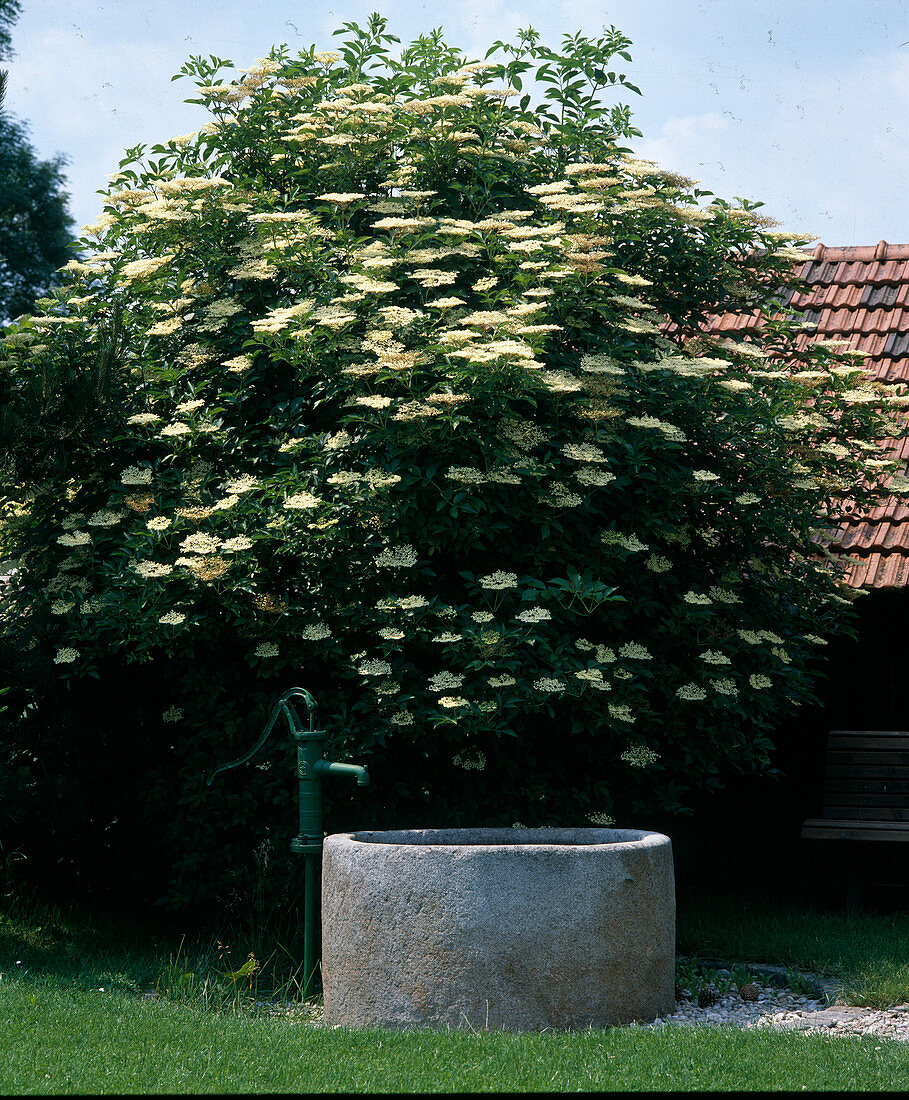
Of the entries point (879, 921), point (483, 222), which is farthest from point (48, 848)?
point (879, 921)

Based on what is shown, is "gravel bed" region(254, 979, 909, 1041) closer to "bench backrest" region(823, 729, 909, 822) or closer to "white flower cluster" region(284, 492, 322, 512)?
"bench backrest" region(823, 729, 909, 822)

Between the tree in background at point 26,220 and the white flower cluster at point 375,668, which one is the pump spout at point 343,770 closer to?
the white flower cluster at point 375,668

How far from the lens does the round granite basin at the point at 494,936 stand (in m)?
4.66

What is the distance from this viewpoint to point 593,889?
4.77 metres

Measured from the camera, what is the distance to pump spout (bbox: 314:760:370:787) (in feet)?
17.5

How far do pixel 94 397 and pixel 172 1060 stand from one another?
365cm

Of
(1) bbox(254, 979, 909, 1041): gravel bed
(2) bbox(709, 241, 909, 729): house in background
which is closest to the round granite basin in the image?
(1) bbox(254, 979, 909, 1041): gravel bed

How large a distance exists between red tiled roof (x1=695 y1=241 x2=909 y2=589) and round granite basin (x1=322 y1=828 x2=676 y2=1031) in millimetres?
3376

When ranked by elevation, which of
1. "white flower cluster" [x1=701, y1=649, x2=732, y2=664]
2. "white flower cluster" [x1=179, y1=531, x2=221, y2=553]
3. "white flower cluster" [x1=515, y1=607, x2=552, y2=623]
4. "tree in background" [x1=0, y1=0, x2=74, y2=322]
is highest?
"tree in background" [x1=0, y1=0, x2=74, y2=322]

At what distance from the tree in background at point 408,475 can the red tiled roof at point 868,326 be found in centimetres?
45

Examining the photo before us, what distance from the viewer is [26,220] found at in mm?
24172

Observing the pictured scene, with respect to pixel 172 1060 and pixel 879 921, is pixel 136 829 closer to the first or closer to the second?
pixel 172 1060

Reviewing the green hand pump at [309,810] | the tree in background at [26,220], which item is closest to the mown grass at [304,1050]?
the green hand pump at [309,810]

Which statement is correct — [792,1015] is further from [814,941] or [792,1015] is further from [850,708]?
[850,708]
